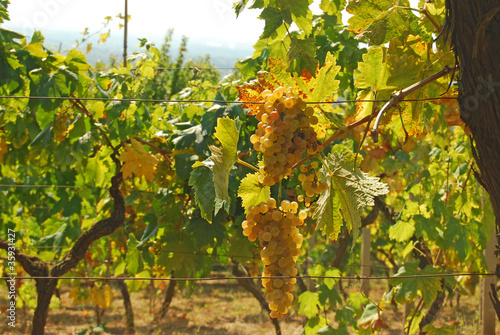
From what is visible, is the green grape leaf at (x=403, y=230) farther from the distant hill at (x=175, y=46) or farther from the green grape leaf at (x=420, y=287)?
the distant hill at (x=175, y=46)

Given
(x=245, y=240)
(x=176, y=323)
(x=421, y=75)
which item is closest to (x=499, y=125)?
(x=421, y=75)

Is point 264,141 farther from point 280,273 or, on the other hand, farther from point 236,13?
point 236,13

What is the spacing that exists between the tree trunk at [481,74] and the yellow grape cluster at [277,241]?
0.57 meters

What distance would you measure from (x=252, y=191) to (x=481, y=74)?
2.37ft

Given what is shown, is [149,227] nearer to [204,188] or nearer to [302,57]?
[204,188]

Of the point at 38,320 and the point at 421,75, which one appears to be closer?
the point at 421,75

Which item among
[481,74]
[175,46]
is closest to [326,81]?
[481,74]

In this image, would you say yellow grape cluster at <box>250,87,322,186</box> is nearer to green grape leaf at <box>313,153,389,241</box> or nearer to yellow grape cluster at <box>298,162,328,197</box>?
yellow grape cluster at <box>298,162,328,197</box>

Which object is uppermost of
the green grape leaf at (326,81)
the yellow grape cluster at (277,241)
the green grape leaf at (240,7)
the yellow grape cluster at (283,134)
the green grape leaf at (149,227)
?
the green grape leaf at (240,7)

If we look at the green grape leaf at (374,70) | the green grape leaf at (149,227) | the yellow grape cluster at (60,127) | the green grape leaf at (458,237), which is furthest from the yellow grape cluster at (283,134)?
the green grape leaf at (458,237)

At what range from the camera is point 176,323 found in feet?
24.4

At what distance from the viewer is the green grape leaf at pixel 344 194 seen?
133cm

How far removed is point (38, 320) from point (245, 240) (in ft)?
4.80

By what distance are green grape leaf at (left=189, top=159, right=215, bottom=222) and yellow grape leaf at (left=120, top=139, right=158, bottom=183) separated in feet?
3.10
